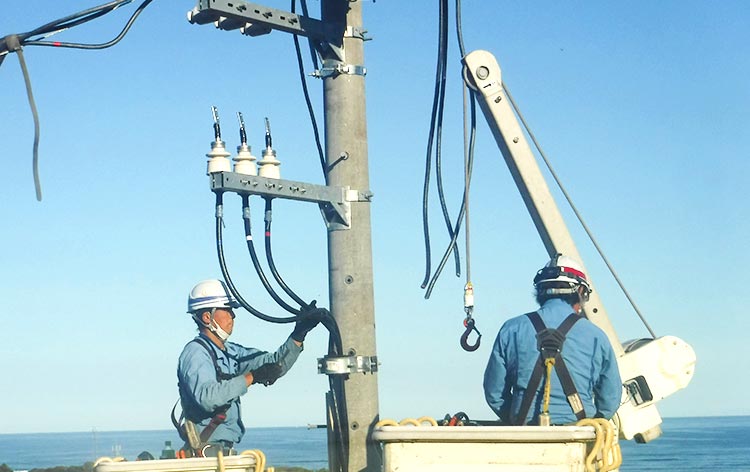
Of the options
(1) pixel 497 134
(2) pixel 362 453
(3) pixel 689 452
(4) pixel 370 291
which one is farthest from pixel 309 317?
(3) pixel 689 452

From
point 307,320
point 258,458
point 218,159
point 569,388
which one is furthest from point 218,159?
point 569,388

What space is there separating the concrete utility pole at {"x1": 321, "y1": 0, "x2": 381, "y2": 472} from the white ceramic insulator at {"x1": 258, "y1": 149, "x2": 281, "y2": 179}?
43cm

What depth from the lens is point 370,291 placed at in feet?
27.0

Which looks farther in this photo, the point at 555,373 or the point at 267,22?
the point at 267,22

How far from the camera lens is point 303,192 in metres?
8.08

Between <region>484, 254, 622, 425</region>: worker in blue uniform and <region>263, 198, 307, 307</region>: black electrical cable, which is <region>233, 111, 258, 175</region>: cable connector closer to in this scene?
<region>263, 198, 307, 307</region>: black electrical cable

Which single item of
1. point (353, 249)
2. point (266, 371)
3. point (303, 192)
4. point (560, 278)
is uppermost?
point (303, 192)

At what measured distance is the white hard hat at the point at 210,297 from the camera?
8211 mm

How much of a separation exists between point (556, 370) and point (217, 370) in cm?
224

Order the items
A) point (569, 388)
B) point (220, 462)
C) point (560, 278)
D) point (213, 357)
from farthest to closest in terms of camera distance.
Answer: point (213, 357)
point (560, 278)
point (569, 388)
point (220, 462)

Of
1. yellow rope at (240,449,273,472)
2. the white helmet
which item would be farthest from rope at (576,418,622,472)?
yellow rope at (240,449,273,472)

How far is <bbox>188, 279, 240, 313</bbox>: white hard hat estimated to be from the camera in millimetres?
8211

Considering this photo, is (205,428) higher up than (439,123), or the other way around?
(439,123)

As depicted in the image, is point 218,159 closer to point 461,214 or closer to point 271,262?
point 271,262
